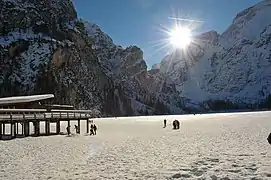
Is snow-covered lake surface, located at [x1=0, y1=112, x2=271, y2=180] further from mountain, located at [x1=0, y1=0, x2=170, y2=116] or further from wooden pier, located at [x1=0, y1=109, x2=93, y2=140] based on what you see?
mountain, located at [x1=0, y1=0, x2=170, y2=116]

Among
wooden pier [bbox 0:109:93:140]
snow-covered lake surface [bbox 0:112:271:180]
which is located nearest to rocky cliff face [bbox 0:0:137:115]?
wooden pier [bbox 0:109:93:140]

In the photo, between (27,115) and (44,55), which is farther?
(44,55)

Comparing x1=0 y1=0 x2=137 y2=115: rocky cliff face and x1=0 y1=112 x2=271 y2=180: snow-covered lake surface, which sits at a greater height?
x1=0 y1=0 x2=137 y2=115: rocky cliff face

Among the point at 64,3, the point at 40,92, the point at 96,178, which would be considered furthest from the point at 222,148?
the point at 64,3

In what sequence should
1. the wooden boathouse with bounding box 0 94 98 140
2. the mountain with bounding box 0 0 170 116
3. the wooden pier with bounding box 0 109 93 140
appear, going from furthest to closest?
the mountain with bounding box 0 0 170 116
the wooden boathouse with bounding box 0 94 98 140
the wooden pier with bounding box 0 109 93 140

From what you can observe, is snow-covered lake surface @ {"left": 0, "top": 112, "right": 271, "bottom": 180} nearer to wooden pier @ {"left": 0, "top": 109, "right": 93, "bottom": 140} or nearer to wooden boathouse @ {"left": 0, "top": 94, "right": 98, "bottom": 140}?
wooden pier @ {"left": 0, "top": 109, "right": 93, "bottom": 140}

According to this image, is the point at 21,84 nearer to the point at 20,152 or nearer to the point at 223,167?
the point at 20,152

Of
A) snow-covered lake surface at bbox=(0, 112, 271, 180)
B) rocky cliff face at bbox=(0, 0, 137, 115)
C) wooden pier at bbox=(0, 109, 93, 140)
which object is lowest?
snow-covered lake surface at bbox=(0, 112, 271, 180)

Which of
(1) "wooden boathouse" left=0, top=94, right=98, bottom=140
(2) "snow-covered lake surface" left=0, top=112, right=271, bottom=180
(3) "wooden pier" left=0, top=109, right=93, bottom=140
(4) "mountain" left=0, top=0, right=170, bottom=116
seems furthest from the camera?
(4) "mountain" left=0, top=0, right=170, bottom=116

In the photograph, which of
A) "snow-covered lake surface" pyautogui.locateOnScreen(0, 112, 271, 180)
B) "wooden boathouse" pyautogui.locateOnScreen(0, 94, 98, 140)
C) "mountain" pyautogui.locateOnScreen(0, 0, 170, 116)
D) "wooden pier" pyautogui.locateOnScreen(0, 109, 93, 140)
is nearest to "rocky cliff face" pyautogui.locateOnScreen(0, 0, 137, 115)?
"mountain" pyautogui.locateOnScreen(0, 0, 170, 116)

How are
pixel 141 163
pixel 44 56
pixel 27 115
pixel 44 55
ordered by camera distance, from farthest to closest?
pixel 44 55 → pixel 44 56 → pixel 27 115 → pixel 141 163

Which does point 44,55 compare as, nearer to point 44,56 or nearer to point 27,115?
point 44,56

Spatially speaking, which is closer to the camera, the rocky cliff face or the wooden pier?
the wooden pier

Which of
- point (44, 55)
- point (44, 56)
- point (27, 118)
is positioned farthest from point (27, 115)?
point (44, 55)
